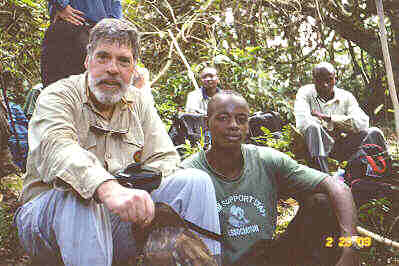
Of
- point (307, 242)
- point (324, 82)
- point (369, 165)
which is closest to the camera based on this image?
point (307, 242)

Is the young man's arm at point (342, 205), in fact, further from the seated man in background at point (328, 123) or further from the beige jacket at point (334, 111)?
the beige jacket at point (334, 111)

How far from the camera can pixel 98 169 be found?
168cm

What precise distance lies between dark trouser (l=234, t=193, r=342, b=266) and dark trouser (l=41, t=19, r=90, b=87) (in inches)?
70.8

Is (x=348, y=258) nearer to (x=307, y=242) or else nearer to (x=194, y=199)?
(x=307, y=242)

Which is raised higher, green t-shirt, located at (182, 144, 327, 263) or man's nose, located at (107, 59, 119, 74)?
man's nose, located at (107, 59, 119, 74)

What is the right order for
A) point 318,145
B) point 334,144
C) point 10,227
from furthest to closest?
point 334,144 < point 318,145 < point 10,227

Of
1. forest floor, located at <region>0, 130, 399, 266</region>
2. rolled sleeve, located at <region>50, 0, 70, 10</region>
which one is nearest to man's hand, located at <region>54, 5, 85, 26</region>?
rolled sleeve, located at <region>50, 0, 70, 10</region>

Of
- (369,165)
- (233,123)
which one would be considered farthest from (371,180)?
(233,123)

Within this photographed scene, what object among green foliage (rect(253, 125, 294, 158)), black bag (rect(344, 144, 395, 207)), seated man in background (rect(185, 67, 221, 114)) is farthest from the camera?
seated man in background (rect(185, 67, 221, 114))

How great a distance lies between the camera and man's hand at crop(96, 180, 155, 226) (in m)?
1.54

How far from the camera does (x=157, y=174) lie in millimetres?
1810

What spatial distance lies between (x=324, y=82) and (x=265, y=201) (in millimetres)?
3357

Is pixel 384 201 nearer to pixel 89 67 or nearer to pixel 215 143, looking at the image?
pixel 215 143

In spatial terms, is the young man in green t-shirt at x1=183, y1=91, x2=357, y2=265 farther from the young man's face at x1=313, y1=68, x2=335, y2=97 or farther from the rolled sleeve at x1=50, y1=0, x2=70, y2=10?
the young man's face at x1=313, y1=68, x2=335, y2=97
